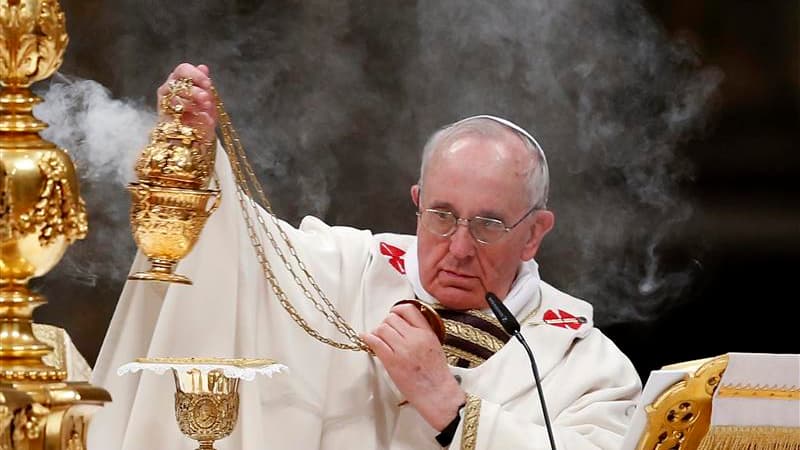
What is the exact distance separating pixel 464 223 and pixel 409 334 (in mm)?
441

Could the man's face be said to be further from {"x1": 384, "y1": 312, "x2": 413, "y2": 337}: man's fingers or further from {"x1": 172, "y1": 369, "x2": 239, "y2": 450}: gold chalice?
{"x1": 172, "y1": 369, "x2": 239, "y2": 450}: gold chalice

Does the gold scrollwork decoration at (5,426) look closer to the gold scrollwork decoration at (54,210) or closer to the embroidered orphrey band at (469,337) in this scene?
the gold scrollwork decoration at (54,210)

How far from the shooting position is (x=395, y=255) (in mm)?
4453

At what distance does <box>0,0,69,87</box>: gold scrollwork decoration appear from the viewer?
2057 millimetres

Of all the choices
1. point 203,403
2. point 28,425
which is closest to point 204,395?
point 203,403

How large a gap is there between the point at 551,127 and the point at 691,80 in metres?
0.46

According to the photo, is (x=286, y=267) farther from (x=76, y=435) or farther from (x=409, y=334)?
(x=76, y=435)

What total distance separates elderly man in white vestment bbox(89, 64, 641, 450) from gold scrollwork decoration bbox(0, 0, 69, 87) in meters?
1.76

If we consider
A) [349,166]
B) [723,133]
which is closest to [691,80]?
[723,133]

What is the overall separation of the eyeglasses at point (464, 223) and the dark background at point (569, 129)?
1.01 meters

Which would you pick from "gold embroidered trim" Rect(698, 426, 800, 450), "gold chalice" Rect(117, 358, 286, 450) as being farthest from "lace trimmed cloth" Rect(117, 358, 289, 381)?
"gold embroidered trim" Rect(698, 426, 800, 450)

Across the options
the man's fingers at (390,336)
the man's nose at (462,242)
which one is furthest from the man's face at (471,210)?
the man's fingers at (390,336)

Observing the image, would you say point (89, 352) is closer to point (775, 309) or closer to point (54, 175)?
point (775, 309)

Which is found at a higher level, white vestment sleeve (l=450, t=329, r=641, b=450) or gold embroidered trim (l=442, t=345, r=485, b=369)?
gold embroidered trim (l=442, t=345, r=485, b=369)
